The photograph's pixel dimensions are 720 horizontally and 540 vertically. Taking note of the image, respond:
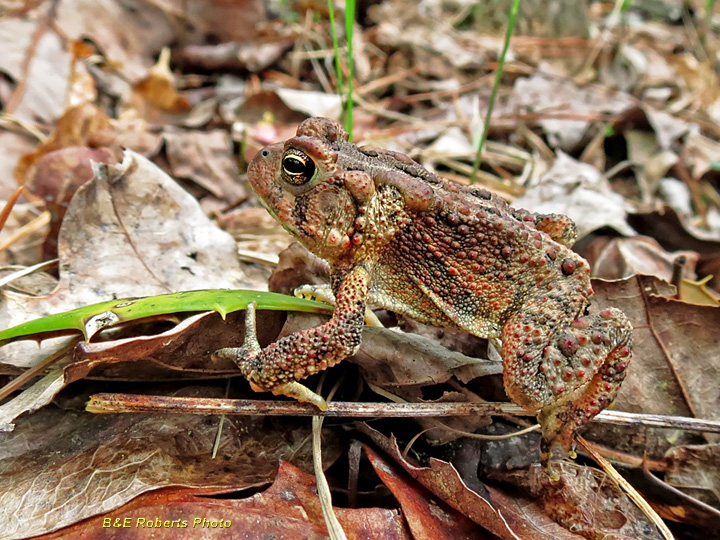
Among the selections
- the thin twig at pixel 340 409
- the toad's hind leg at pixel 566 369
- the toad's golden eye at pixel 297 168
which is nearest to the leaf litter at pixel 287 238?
the thin twig at pixel 340 409

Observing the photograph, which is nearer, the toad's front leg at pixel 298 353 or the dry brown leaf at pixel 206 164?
the toad's front leg at pixel 298 353

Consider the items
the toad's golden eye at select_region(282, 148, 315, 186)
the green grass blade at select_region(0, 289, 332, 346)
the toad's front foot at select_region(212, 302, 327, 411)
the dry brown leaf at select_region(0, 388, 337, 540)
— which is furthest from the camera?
the toad's golden eye at select_region(282, 148, 315, 186)

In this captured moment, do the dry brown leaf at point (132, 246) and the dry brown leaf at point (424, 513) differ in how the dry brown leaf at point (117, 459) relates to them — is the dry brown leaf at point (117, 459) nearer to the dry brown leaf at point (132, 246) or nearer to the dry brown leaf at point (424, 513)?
the dry brown leaf at point (424, 513)

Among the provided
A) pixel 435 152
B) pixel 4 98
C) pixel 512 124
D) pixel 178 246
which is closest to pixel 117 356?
pixel 178 246

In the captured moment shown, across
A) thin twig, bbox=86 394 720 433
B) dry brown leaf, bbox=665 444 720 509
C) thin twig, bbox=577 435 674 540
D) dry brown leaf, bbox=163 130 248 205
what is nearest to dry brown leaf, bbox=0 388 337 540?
thin twig, bbox=86 394 720 433

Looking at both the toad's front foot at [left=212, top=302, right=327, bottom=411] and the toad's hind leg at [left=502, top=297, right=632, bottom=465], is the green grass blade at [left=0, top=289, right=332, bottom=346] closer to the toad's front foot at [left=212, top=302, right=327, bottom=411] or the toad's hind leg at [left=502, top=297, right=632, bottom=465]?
the toad's front foot at [left=212, top=302, right=327, bottom=411]

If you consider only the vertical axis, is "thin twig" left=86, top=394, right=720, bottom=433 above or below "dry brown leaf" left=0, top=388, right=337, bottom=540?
above

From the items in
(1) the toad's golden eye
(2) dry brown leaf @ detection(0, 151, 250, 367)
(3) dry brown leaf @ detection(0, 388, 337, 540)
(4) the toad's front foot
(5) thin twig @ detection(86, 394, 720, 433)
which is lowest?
(3) dry brown leaf @ detection(0, 388, 337, 540)

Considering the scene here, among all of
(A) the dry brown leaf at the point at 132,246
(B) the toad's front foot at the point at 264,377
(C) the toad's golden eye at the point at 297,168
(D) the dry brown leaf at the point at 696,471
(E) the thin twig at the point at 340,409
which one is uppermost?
(C) the toad's golden eye at the point at 297,168
